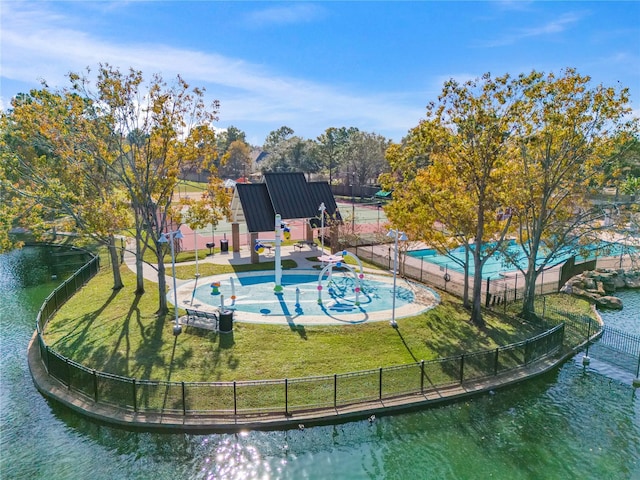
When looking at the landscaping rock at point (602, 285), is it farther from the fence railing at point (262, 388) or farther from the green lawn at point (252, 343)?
the fence railing at point (262, 388)

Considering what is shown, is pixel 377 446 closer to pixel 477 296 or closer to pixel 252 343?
pixel 252 343

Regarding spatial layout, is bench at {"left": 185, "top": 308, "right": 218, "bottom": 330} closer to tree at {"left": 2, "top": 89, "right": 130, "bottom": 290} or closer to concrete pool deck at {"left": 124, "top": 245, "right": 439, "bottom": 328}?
concrete pool deck at {"left": 124, "top": 245, "right": 439, "bottom": 328}

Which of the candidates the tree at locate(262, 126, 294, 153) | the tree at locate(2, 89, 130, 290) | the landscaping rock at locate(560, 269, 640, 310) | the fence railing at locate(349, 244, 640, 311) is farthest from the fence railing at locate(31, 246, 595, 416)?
the tree at locate(262, 126, 294, 153)

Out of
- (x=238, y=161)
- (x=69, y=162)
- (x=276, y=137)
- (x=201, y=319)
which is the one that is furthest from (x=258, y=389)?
(x=276, y=137)

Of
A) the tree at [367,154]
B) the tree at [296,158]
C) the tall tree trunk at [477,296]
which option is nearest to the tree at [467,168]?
the tall tree trunk at [477,296]

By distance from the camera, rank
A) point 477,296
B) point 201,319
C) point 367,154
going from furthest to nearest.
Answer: point 367,154 → point 477,296 → point 201,319

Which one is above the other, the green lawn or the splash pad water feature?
the splash pad water feature
